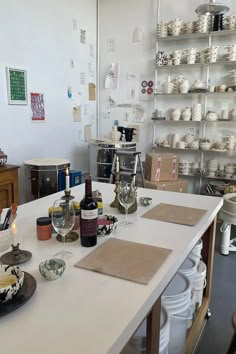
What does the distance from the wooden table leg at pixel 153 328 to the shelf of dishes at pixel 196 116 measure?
11.0 ft

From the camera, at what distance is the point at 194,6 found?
13.5 ft

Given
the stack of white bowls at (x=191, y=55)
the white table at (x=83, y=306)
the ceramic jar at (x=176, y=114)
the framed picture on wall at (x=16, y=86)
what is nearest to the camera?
the white table at (x=83, y=306)

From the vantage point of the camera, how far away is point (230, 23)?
376cm

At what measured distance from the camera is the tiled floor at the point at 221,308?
1.82 meters

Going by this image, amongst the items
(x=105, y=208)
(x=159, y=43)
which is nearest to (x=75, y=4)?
(x=159, y=43)

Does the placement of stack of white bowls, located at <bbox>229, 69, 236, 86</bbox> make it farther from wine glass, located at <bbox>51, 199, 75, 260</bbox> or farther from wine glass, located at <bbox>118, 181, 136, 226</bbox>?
wine glass, located at <bbox>51, 199, 75, 260</bbox>

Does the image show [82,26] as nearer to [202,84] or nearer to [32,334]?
[202,84]

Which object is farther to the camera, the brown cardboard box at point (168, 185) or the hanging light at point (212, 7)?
the brown cardboard box at point (168, 185)

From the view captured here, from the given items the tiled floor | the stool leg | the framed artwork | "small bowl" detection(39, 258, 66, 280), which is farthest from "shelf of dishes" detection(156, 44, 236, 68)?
"small bowl" detection(39, 258, 66, 280)

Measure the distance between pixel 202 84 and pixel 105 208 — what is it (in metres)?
3.10

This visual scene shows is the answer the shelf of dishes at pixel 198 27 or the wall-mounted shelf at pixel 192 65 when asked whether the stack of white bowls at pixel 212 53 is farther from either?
the shelf of dishes at pixel 198 27

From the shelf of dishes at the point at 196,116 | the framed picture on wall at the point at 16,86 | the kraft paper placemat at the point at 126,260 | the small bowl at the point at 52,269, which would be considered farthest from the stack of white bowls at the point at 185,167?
the small bowl at the point at 52,269

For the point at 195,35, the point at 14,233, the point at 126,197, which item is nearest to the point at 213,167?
the point at 195,35

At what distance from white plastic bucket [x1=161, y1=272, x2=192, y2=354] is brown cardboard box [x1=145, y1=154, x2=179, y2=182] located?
91.7 inches
